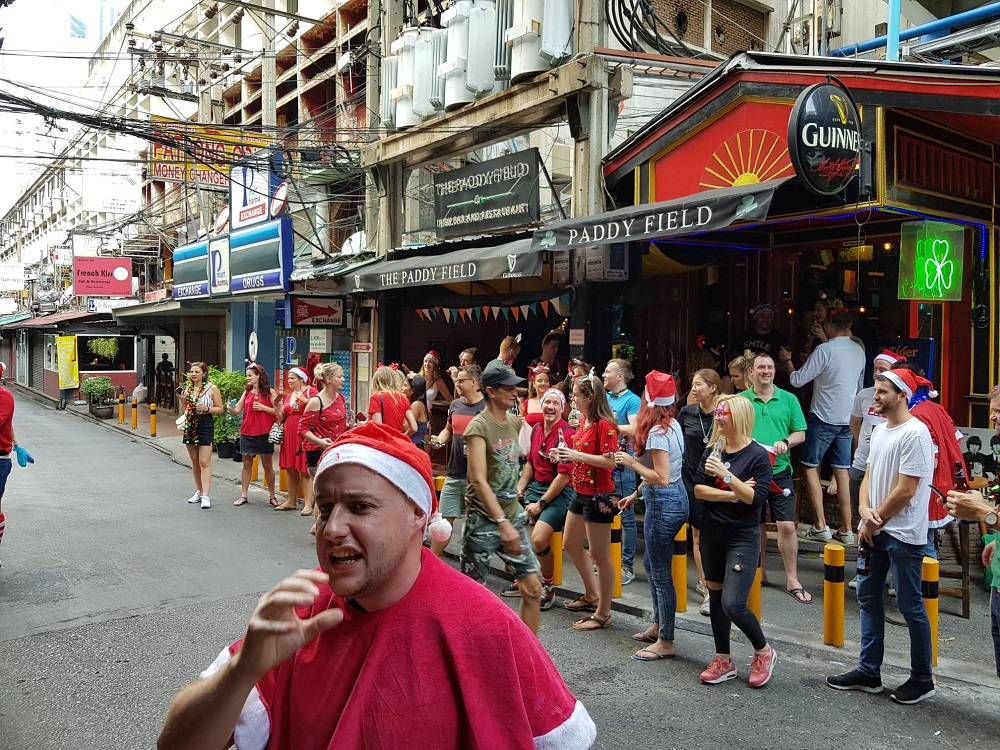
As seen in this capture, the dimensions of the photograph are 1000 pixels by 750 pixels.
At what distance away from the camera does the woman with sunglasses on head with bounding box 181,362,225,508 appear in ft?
36.6

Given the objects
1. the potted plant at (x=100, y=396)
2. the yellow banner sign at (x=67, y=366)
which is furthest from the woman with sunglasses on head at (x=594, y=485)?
the yellow banner sign at (x=67, y=366)

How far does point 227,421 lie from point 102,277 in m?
19.4

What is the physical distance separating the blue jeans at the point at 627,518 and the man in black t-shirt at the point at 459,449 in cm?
146

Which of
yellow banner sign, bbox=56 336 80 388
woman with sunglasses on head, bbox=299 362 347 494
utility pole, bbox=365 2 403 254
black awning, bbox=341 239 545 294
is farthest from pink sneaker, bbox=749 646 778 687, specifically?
yellow banner sign, bbox=56 336 80 388

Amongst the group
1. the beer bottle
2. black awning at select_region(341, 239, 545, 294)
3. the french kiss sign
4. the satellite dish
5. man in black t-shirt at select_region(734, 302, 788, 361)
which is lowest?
the beer bottle

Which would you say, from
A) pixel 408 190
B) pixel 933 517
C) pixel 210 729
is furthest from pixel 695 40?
pixel 210 729

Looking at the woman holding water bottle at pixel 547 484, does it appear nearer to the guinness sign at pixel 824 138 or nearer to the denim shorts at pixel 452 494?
the denim shorts at pixel 452 494

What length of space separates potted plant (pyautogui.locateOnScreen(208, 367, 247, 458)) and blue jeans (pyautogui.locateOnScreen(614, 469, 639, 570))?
1020cm

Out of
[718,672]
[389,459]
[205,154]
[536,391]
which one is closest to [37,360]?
[205,154]

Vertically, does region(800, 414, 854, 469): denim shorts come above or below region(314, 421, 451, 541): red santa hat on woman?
below

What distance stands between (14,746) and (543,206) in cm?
1080

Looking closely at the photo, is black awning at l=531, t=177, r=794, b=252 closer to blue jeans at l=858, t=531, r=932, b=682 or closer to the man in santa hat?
blue jeans at l=858, t=531, r=932, b=682

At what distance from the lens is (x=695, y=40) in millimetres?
15609

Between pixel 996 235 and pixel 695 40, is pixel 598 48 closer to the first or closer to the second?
pixel 695 40
